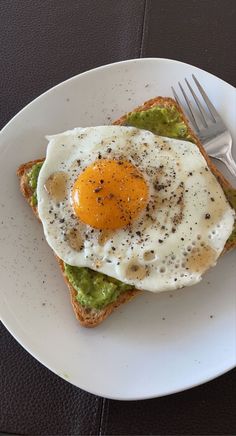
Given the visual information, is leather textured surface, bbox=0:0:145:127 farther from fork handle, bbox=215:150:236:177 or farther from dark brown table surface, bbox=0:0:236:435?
fork handle, bbox=215:150:236:177

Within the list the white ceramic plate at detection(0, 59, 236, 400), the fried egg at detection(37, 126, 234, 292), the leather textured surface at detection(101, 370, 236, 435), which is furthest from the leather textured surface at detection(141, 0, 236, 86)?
the leather textured surface at detection(101, 370, 236, 435)

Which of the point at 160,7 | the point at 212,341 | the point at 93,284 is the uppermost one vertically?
the point at 160,7

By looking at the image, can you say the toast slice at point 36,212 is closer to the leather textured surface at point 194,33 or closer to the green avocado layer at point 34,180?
the green avocado layer at point 34,180

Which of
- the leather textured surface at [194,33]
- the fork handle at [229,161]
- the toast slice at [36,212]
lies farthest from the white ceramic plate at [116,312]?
the leather textured surface at [194,33]

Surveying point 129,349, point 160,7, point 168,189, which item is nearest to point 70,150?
point 168,189

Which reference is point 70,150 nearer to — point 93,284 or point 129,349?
point 93,284

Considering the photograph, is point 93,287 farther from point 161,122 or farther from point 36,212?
point 161,122

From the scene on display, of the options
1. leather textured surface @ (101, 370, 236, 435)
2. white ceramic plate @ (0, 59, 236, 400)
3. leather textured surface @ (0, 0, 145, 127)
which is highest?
leather textured surface @ (0, 0, 145, 127)
